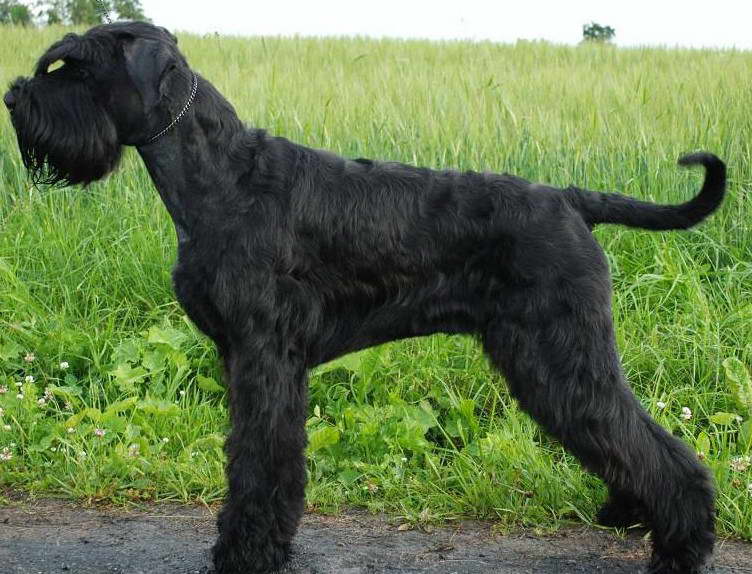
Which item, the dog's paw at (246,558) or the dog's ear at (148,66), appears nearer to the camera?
the dog's ear at (148,66)

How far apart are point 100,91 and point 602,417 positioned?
87.3 inches

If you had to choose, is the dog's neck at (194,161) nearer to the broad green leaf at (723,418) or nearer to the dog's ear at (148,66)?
the dog's ear at (148,66)

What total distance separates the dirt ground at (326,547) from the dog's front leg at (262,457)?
0.56ft

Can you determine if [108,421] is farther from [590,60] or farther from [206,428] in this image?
[590,60]

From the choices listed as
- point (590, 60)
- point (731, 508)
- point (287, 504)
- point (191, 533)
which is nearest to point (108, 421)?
point (191, 533)

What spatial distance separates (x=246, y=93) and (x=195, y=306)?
4699 millimetres

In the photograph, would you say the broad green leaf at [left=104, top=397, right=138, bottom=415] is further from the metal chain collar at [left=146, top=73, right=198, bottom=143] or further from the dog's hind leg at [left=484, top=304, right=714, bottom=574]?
the dog's hind leg at [left=484, top=304, right=714, bottom=574]

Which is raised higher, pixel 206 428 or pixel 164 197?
pixel 164 197

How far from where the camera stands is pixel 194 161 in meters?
3.37

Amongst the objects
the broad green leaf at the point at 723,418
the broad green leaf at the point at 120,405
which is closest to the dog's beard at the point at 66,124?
the broad green leaf at the point at 120,405

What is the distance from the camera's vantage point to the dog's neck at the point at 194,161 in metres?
3.36

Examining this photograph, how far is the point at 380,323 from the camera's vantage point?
3.54m

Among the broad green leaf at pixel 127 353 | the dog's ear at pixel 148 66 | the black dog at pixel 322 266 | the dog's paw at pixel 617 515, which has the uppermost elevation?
the dog's ear at pixel 148 66

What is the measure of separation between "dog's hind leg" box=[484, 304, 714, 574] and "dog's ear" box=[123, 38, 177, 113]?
152 centimetres
